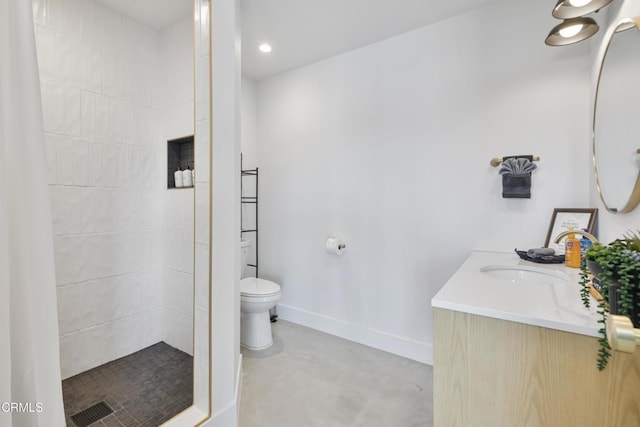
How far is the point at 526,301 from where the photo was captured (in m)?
1.03

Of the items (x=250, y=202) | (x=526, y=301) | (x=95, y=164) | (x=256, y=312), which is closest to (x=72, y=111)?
(x=95, y=164)

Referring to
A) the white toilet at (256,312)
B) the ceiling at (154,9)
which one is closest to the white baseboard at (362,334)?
the white toilet at (256,312)

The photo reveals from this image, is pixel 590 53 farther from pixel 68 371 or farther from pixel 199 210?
pixel 68 371

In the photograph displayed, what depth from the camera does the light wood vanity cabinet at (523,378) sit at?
82 centimetres

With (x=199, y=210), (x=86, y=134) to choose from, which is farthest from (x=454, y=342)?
(x=86, y=134)

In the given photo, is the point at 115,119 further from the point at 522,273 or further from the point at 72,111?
the point at 522,273

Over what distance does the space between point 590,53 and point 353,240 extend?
2009mm

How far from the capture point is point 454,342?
3.39ft

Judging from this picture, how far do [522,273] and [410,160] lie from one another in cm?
116

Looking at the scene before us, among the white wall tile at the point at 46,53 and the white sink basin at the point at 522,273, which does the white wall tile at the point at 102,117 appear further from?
the white sink basin at the point at 522,273

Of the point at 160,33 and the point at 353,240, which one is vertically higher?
the point at 160,33

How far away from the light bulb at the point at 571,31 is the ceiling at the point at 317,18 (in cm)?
76

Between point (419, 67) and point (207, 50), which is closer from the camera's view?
Result: point (207, 50)

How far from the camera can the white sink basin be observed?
1.45 metres
